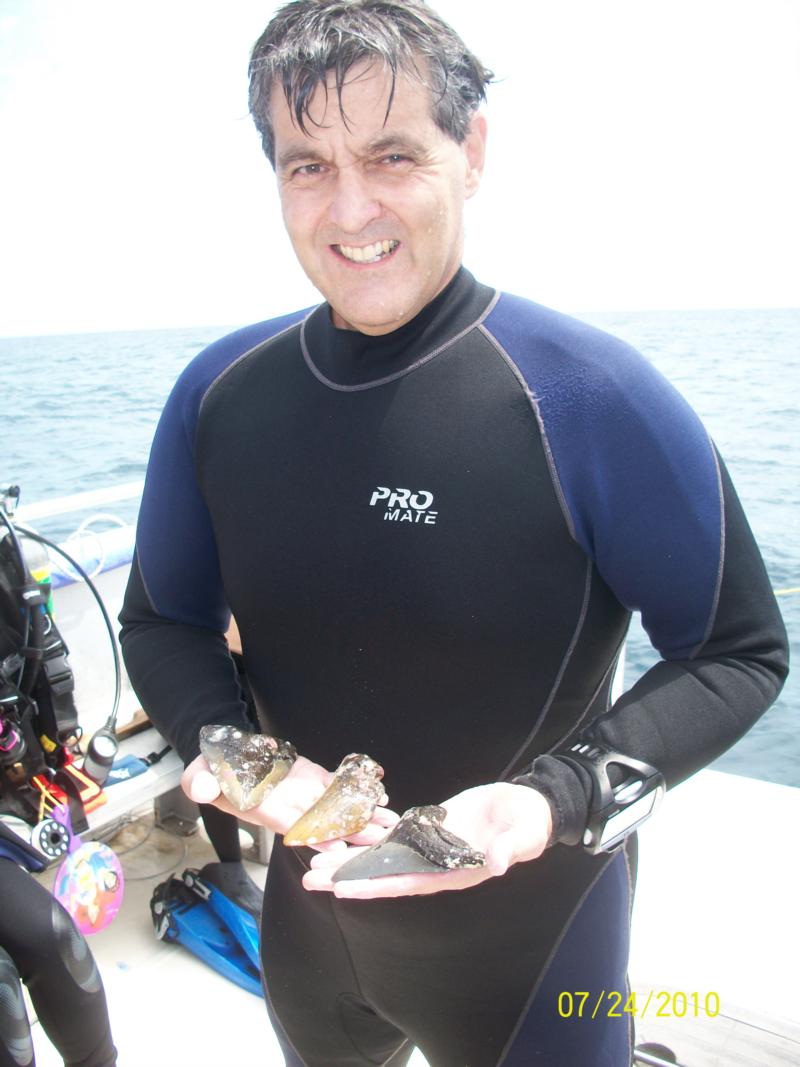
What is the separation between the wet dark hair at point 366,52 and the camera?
1.02 meters

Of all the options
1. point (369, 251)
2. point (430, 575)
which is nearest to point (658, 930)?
point (430, 575)

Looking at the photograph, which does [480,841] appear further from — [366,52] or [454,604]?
[366,52]

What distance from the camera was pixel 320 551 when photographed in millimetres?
1197

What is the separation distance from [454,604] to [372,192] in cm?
54

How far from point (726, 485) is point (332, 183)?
632 mm

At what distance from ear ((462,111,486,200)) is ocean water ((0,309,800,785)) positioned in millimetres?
3307

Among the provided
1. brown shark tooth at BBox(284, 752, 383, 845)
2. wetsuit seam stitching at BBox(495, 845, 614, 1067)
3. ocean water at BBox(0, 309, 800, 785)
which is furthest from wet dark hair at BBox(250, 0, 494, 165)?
ocean water at BBox(0, 309, 800, 785)

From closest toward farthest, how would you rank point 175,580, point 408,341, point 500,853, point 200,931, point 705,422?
point 500,853
point 408,341
point 175,580
point 200,931
point 705,422

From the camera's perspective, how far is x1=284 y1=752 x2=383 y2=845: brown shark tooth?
3.46ft

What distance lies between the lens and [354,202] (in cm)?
105

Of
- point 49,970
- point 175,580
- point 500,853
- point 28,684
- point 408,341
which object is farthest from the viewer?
point 28,684

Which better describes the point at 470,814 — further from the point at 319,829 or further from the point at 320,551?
the point at 320,551

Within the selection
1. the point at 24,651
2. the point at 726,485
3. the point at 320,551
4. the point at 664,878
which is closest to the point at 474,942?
the point at 320,551

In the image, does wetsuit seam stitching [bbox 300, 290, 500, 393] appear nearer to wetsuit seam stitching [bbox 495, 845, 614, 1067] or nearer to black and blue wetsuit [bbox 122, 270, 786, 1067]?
black and blue wetsuit [bbox 122, 270, 786, 1067]
